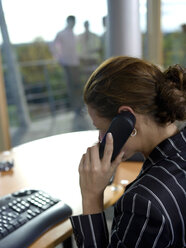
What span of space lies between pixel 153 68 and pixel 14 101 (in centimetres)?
271

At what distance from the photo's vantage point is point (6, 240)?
2.97 ft

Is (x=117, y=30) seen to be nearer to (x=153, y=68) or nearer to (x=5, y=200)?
(x=153, y=68)

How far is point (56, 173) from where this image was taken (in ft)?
4.65

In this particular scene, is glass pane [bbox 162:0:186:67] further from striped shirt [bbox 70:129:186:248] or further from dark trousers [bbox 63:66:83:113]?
striped shirt [bbox 70:129:186:248]

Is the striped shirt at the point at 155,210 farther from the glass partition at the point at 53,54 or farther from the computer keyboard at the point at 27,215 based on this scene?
the glass partition at the point at 53,54

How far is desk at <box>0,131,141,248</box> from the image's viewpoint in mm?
1026

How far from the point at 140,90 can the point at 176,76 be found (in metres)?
0.13

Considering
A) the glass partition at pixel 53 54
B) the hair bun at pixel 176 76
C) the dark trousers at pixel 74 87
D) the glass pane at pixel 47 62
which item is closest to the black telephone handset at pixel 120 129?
the hair bun at pixel 176 76

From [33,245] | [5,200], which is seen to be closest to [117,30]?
[5,200]

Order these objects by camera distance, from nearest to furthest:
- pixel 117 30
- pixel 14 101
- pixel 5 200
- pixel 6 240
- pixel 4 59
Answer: pixel 6 240 < pixel 5 200 < pixel 117 30 < pixel 4 59 < pixel 14 101

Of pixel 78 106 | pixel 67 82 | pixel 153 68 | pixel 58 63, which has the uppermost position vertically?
pixel 153 68

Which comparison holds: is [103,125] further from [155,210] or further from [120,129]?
[155,210]

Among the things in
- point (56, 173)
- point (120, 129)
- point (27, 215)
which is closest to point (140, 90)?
point (120, 129)

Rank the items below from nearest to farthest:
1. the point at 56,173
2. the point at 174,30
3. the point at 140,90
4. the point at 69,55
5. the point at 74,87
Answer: the point at 140,90
the point at 56,173
the point at 174,30
the point at 69,55
the point at 74,87
